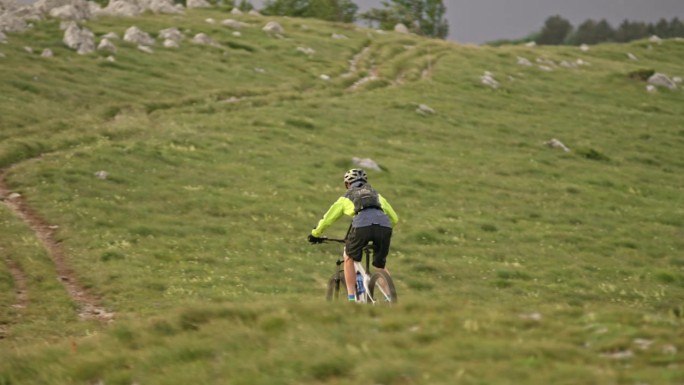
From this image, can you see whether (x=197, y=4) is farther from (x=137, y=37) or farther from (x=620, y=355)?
(x=620, y=355)

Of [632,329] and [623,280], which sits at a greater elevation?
[632,329]

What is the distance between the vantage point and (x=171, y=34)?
239 feet

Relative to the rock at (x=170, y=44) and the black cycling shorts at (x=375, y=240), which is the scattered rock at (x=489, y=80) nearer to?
the rock at (x=170, y=44)

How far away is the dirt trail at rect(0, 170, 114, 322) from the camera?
68.3 feet

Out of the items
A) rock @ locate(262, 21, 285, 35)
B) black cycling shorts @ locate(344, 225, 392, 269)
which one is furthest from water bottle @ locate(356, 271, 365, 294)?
rock @ locate(262, 21, 285, 35)

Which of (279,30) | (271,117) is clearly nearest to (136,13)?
(279,30)

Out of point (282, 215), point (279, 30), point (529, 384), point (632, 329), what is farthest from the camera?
point (279, 30)

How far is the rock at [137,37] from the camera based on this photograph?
227ft

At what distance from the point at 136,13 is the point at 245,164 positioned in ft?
178

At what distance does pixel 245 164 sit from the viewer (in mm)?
40750

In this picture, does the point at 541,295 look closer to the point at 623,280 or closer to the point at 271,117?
the point at 623,280

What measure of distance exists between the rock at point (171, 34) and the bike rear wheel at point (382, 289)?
60.1 meters

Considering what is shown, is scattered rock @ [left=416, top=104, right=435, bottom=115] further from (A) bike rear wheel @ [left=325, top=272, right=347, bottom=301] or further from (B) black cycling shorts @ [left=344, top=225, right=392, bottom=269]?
(B) black cycling shorts @ [left=344, top=225, right=392, bottom=269]

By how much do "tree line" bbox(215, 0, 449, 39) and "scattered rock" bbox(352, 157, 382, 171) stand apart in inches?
4053
